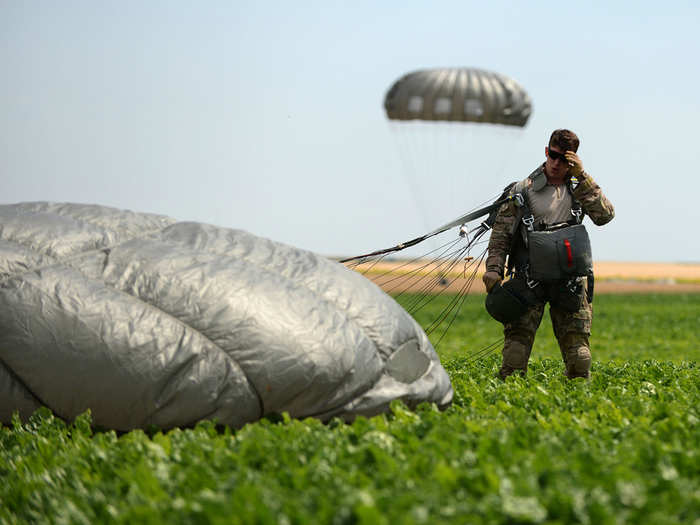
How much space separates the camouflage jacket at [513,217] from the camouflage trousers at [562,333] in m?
0.49

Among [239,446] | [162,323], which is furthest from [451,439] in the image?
[162,323]

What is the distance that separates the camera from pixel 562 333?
7094 millimetres

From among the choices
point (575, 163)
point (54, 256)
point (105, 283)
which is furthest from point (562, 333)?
point (54, 256)

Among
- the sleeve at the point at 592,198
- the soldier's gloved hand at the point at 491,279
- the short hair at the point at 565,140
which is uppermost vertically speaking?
the short hair at the point at 565,140

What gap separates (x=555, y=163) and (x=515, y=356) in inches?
69.4

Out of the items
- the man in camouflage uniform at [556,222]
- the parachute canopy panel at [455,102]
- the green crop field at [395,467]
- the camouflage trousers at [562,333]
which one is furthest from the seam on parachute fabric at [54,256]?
the parachute canopy panel at [455,102]

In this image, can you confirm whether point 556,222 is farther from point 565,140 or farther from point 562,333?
point 562,333

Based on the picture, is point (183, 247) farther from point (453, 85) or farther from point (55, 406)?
point (453, 85)

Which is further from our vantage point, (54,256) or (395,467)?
(54,256)

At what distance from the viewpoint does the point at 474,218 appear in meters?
7.62

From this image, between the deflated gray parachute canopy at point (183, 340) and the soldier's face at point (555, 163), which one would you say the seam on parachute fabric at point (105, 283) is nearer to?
the deflated gray parachute canopy at point (183, 340)

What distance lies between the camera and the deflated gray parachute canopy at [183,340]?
4.95 metres

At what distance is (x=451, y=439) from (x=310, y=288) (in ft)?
5.26

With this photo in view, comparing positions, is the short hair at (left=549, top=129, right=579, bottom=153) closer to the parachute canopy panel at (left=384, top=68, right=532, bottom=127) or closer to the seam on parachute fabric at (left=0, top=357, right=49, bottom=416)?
the seam on parachute fabric at (left=0, top=357, right=49, bottom=416)
